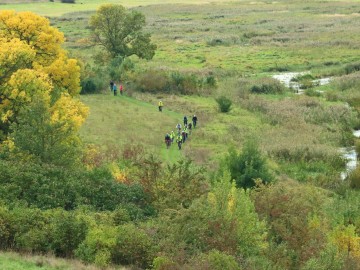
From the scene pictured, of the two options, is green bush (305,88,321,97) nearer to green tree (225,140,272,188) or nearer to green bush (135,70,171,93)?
green bush (135,70,171,93)

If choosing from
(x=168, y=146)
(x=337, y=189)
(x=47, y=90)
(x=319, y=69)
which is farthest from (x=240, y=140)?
(x=319, y=69)

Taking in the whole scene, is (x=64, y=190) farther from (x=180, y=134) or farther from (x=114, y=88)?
(x=114, y=88)

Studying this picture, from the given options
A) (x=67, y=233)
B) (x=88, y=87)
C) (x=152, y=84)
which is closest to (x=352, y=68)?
(x=152, y=84)

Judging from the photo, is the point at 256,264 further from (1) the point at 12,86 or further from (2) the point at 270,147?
(2) the point at 270,147

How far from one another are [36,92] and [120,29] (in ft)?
139

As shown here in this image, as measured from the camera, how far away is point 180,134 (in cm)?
4609

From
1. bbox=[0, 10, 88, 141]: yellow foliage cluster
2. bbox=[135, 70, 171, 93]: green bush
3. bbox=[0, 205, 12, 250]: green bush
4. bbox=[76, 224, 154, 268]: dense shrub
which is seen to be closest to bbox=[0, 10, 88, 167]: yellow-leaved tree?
bbox=[0, 10, 88, 141]: yellow foliage cluster

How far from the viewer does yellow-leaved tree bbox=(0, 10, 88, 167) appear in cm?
3142

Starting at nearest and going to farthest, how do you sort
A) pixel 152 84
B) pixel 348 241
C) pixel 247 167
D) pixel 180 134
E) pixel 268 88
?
pixel 348 241 → pixel 247 167 → pixel 180 134 → pixel 152 84 → pixel 268 88

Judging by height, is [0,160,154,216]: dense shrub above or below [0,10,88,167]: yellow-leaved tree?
below

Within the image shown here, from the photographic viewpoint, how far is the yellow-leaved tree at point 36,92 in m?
31.4

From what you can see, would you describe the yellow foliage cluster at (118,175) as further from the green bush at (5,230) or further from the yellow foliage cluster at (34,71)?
the green bush at (5,230)

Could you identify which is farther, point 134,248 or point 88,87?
point 88,87

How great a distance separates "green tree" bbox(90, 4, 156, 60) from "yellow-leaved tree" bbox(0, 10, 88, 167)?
107ft
